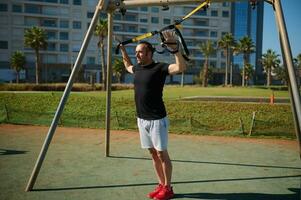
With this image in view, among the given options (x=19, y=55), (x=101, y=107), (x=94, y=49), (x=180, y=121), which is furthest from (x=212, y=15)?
(x=180, y=121)

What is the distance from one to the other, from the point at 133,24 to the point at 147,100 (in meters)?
88.1

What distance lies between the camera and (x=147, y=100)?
15.0 ft

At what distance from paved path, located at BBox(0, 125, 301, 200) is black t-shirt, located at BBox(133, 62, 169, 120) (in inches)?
50.4

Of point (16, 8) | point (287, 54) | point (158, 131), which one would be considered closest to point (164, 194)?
point (158, 131)

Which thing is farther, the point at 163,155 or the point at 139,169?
the point at 139,169

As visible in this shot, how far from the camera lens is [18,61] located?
73.6 metres

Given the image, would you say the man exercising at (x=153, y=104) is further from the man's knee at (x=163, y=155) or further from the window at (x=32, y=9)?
the window at (x=32, y=9)

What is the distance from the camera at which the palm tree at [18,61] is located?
7344 cm

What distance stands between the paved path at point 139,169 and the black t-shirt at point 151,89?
1281 millimetres

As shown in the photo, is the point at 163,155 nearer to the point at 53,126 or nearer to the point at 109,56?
the point at 53,126

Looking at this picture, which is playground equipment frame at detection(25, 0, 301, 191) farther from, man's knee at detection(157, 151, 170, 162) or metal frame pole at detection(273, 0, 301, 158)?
man's knee at detection(157, 151, 170, 162)

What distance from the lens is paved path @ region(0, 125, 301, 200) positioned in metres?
5.01

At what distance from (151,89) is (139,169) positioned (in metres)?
2.35

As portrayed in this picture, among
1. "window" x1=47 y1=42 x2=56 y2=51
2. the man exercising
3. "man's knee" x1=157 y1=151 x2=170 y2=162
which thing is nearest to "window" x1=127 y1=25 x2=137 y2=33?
"window" x1=47 y1=42 x2=56 y2=51
